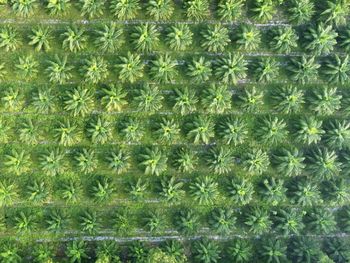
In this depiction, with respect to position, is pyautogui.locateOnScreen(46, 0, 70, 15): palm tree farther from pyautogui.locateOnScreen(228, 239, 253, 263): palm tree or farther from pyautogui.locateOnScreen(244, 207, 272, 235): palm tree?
pyautogui.locateOnScreen(228, 239, 253, 263): palm tree

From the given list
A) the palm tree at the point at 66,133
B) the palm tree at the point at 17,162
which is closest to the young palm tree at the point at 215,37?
the palm tree at the point at 66,133

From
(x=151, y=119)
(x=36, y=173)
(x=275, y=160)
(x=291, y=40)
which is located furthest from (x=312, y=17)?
(x=36, y=173)

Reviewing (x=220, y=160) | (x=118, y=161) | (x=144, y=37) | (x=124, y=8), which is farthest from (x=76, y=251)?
(x=124, y=8)

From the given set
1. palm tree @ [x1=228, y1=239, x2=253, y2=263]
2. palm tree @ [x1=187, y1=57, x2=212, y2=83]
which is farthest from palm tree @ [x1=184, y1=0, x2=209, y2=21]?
palm tree @ [x1=228, y1=239, x2=253, y2=263]

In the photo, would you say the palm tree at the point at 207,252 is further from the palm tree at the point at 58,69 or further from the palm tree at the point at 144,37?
the palm tree at the point at 58,69

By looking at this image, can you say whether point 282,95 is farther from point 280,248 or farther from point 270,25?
point 280,248

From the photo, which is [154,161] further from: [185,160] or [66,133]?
[66,133]
